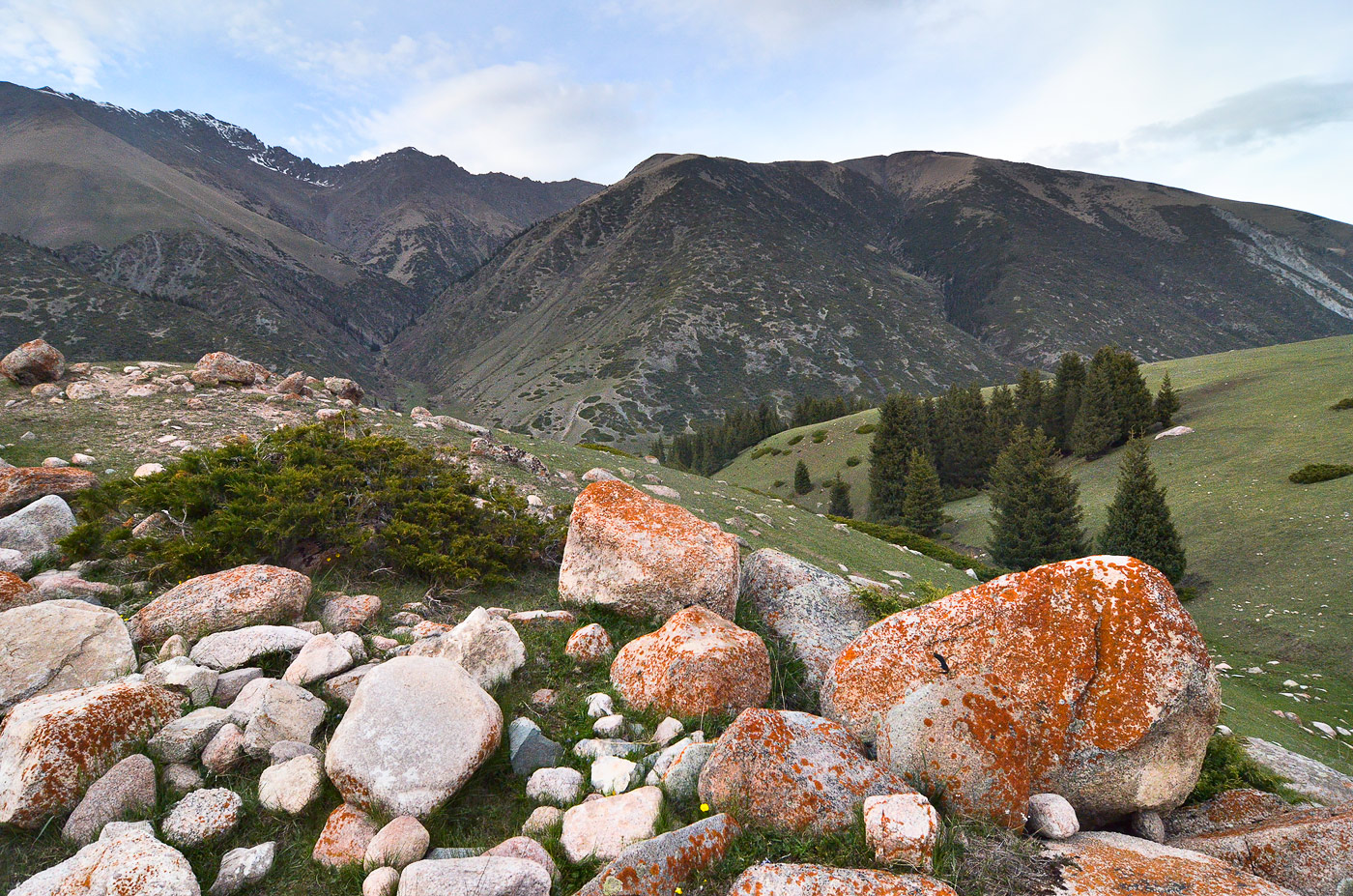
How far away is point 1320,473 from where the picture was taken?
29.8m

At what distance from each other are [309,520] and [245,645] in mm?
3648

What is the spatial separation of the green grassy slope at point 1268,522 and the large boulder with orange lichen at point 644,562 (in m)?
14.2

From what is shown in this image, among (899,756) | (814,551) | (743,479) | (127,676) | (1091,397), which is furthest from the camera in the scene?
(743,479)

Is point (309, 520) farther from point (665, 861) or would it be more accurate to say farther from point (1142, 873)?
point (1142, 873)

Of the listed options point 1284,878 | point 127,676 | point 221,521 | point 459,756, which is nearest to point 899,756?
point 1284,878

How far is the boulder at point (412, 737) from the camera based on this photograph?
15.7 ft

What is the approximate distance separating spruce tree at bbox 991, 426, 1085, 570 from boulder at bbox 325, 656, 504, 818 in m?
38.5

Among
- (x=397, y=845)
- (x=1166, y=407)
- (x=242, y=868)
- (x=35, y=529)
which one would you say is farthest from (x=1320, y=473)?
(x=35, y=529)

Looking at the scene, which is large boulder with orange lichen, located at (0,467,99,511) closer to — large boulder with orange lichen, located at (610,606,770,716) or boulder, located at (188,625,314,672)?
boulder, located at (188,625,314,672)

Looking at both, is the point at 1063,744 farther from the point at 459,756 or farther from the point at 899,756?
the point at 459,756

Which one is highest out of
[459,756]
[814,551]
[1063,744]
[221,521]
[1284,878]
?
[221,521]

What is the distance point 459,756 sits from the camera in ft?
16.9

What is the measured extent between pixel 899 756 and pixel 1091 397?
59691 millimetres

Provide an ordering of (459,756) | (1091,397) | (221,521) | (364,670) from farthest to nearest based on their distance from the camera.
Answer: (1091,397) < (221,521) < (364,670) < (459,756)
